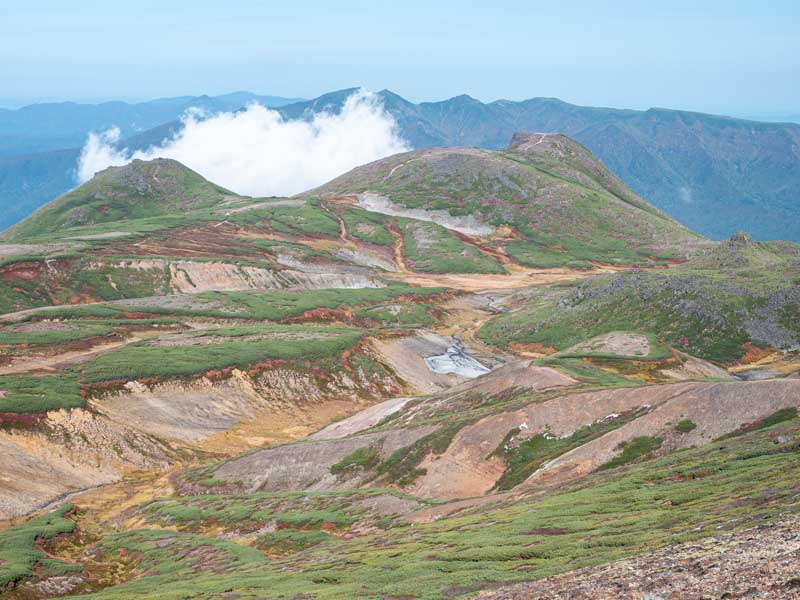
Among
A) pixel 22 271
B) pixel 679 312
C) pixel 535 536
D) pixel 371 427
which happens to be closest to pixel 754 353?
pixel 679 312

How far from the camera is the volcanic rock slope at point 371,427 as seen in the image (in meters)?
28.4

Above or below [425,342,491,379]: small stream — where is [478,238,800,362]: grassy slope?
above

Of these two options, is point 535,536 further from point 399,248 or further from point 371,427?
point 399,248

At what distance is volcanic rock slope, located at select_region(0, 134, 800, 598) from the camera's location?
28.4 metres

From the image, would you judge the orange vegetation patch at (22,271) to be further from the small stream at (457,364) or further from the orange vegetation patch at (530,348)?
the orange vegetation patch at (530,348)

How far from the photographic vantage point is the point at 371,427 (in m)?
64.8

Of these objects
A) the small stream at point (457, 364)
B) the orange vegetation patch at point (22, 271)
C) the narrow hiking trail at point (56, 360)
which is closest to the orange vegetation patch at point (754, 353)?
the small stream at point (457, 364)

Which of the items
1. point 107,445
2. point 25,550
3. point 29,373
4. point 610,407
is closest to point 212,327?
point 29,373

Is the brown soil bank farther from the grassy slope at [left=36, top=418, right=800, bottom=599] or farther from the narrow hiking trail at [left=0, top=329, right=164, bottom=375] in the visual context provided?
the narrow hiking trail at [left=0, top=329, right=164, bottom=375]

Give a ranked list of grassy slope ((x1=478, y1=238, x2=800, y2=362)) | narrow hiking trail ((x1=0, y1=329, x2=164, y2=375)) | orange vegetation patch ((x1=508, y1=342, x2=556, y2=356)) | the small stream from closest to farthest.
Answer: narrow hiking trail ((x1=0, y1=329, x2=164, y2=375))
the small stream
grassy slope ((x1=478, y1=238, x2=800, y2=362))
orange vegetation patch ((x1=508, y1=342, x2=556, y2=356))

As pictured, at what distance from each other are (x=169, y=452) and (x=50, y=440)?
10.6 meters

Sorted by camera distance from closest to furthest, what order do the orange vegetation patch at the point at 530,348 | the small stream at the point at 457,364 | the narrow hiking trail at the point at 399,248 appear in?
the small stream at the point at 457,364 < the orange vegetation patch at the point at 530,348 < the narrow hiking trail at the point at 399,248

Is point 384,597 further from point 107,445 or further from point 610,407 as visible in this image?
point 107,445

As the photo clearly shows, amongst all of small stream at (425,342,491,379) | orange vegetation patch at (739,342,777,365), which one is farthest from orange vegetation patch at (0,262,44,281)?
orange vegetation patch at (739,342,777,365)
